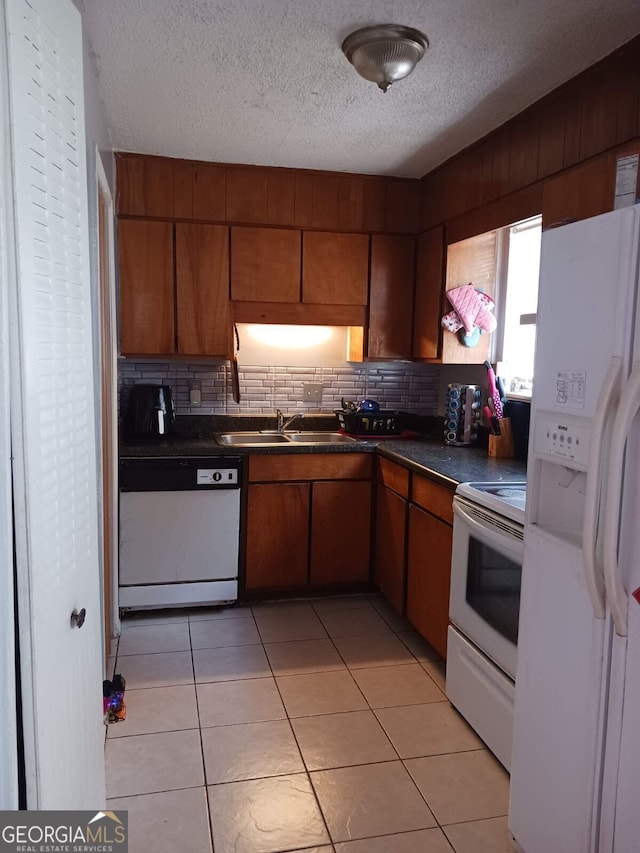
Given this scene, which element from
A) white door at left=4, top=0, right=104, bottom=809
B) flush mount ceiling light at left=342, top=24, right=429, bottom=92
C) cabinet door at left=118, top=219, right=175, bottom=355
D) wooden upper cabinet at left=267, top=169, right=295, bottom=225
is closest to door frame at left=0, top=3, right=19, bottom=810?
white door at left=4, top=0, right=104, bottom=809

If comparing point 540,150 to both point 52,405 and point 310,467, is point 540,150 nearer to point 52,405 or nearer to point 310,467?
point 310,467

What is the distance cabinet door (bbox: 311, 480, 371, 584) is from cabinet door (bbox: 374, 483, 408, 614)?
0.26ft

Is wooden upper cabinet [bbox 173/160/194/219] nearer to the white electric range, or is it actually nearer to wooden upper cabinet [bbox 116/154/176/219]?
wooden upper cabinet [bbox 116/154/176/219]

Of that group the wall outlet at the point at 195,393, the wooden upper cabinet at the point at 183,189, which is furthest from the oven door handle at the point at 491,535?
the wooden upper cabinet at the point at 183,189

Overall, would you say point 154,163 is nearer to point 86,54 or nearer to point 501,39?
point 86,54

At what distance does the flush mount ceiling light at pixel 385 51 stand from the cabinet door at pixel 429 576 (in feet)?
5.50

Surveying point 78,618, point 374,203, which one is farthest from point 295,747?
point 374,203

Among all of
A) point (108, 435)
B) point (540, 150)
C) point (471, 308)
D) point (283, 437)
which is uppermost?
point (540, 150)

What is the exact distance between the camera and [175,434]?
12.0ft

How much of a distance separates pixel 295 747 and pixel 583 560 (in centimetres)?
133

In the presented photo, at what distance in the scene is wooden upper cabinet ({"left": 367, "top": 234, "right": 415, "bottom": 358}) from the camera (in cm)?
371

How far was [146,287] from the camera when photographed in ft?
11.2

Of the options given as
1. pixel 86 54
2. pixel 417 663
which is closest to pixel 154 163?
pixel 86 54

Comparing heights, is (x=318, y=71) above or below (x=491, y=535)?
above
